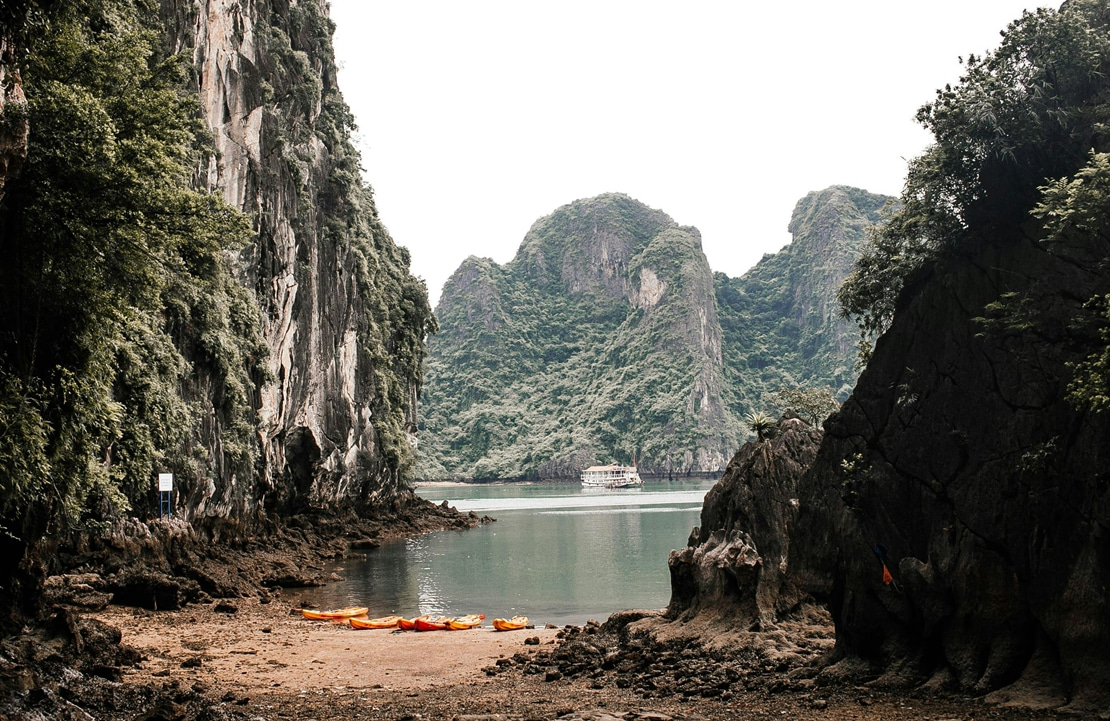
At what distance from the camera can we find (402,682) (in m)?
12.7

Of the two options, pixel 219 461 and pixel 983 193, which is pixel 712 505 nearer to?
pixel 983 193

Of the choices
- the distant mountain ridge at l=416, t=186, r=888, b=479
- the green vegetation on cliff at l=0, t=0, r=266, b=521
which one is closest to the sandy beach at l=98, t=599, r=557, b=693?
the green vegetation on cliff at l=0, t=0, r=266, b=521

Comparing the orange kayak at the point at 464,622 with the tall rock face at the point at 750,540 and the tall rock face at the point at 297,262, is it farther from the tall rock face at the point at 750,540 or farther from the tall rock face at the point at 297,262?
the tall rock face at the point at 297,262

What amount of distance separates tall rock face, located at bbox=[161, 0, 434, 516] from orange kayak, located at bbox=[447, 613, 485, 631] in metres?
8.74

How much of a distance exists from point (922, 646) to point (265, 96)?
29.4 meters

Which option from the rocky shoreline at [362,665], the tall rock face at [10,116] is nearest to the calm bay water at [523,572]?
the rocky shoreline at [362,665]

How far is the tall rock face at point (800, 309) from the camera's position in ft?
517

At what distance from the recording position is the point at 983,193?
34.8 ft

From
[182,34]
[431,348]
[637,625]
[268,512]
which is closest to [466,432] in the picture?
[431,348]

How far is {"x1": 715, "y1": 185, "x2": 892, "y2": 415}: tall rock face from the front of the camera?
158m

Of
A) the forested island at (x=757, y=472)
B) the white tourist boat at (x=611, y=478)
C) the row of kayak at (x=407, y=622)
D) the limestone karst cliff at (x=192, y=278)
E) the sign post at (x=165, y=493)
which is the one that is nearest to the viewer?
the forested island at (x=757, y=472)

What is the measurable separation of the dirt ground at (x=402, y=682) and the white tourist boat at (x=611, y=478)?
93.2m

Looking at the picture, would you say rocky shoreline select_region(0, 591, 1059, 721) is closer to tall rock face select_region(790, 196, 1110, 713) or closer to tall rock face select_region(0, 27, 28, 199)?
tall rock face select_region(790, 196, 1110, 713)

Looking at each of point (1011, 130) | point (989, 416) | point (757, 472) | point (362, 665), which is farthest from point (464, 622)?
point (1011, 130)
